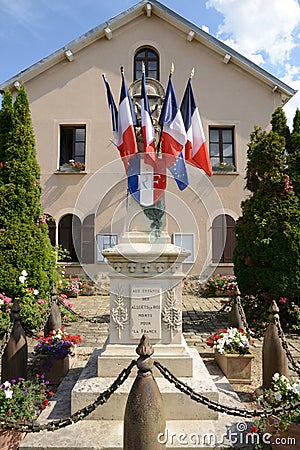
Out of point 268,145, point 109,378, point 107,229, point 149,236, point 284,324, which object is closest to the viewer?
point 109,378

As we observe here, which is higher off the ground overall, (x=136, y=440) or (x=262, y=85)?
(x=262, y=85)

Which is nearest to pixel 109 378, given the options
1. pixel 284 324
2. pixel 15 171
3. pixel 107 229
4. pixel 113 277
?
pixel 113 277

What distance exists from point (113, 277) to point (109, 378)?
41.8 inches

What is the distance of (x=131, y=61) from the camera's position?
13.0 metres

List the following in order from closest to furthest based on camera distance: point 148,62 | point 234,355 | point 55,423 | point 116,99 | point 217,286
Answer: point 55,423, point 234,355, point 217,286, point 116,99, point 148,62

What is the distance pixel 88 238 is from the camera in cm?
1226

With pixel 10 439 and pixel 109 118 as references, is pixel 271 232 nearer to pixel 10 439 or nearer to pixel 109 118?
pixel 10 439

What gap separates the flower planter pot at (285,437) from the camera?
2840mm

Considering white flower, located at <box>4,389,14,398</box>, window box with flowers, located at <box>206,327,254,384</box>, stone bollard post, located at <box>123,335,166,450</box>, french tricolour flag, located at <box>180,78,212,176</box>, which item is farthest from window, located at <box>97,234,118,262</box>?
stone bollard post, located at <box>123,335,166,450</box>

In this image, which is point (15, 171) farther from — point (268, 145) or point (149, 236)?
point (268, 145)

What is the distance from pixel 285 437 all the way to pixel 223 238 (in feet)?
31.5

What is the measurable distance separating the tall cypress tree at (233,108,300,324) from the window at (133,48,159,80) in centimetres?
641

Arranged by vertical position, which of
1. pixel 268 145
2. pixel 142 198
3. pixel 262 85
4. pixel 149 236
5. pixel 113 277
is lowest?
pixel 113 277

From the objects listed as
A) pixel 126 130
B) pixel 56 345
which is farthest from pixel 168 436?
pixel 126 130
